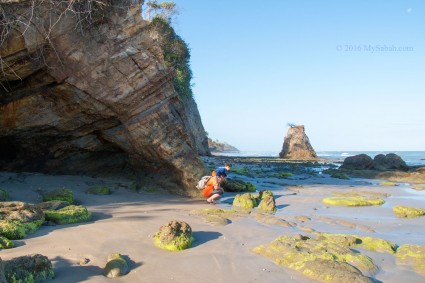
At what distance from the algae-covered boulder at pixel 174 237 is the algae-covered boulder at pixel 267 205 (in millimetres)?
3950

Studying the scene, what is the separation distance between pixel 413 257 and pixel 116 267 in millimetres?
4277

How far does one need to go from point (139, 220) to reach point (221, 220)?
63.9 inches

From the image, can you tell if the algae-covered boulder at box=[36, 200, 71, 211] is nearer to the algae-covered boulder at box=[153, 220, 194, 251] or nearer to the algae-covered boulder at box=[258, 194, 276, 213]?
the algae-covered boulder at box=[153, 220, 194, 251]

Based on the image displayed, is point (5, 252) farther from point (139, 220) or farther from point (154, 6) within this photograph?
point (154, 6)

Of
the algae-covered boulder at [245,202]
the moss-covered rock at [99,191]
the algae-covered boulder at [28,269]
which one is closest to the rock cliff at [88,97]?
the moss-covered rock at [99,191]

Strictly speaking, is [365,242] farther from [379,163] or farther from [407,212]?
[379,163]

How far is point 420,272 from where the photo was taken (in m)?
4.70

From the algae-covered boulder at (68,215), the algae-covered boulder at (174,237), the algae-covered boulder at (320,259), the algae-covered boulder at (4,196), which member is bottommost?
the algae-covered boulder at (320,259)

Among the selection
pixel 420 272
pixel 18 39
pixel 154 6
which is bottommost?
pixel 420 272

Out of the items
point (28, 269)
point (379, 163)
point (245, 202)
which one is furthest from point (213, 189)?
point (379, 163)

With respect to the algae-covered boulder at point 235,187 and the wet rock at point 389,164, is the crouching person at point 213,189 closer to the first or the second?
the algae-covered boulder at point 235,187

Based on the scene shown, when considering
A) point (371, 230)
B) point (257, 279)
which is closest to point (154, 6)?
point (371, 230)

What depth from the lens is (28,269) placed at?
3.64 m

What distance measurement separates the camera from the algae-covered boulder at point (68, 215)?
243 inches
